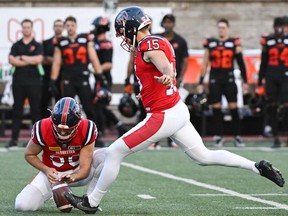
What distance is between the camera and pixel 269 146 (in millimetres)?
16359

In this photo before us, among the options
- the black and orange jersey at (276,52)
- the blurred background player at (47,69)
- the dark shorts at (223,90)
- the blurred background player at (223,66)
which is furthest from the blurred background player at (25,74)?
the black and orange jersey at (276,52)

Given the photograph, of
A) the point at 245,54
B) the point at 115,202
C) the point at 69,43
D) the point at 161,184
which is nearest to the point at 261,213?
the point at 115,202

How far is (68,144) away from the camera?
332 inches

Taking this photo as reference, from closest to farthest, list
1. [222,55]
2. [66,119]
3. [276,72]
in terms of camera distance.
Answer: [66,119]
[276,72]
[222,55]

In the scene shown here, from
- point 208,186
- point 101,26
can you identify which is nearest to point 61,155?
point 208,186

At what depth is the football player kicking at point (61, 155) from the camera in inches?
325

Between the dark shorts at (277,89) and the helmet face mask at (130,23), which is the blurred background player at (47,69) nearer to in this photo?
the dark shorts at (277,89)

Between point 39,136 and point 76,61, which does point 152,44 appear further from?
point 76,61

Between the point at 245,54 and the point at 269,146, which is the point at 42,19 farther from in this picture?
the point at 269,146

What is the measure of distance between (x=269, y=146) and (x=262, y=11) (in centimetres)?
776

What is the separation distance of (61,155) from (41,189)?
31 centimetres

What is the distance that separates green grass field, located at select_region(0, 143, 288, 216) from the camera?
332 inches

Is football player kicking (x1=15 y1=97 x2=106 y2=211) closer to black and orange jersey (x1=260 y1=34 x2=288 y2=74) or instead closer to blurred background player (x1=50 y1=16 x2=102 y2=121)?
blurred background player (x1=50 y1=16 x2=102 y2=121)

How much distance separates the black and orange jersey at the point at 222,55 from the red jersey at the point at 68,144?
7.91 m
